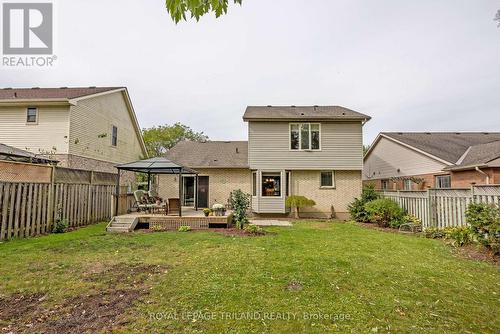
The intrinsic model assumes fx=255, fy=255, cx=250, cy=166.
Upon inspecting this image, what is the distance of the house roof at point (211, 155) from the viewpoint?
15.5m

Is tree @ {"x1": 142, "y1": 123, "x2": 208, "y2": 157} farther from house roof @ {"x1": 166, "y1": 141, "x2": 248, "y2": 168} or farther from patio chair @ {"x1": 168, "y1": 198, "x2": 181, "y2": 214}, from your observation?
patio chair @ {"x1": 168, "y1": 198, "x2": 181, "y2": 214}

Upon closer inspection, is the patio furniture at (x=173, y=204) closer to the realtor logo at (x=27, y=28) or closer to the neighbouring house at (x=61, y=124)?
the neighbouring house at (x=61, y=124)

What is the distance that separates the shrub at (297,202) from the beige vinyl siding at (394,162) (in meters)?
8.03

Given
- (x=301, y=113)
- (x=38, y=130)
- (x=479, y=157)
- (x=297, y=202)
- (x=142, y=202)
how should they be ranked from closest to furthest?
(x=142, y=202) → (x=479, y=157) → (x=38, y=130) → (x=297, y=202) → (x=301, y=113)

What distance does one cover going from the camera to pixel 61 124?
13.9 m

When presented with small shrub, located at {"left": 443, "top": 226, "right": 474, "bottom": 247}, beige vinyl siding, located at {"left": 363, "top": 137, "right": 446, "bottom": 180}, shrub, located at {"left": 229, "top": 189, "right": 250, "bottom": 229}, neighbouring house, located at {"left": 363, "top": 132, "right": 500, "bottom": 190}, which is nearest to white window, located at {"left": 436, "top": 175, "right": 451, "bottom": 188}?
neighbouring house, located at {"left": 363, "top": 132, "right": 500, "bottom": 190}

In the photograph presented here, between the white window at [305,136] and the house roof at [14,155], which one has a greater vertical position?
the white window at [305,136]

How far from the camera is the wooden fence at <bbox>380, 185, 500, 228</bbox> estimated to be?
7.11m

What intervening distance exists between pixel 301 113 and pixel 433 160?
876cm

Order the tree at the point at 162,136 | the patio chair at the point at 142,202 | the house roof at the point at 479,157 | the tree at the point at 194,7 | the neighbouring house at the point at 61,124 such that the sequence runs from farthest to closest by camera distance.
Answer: the tree at the point at 162,136, the neighbouring house at the point at 61,124, the house roof at the point at 479,157, the patio chair at the point at 142,202, the tree at the point at 194,7

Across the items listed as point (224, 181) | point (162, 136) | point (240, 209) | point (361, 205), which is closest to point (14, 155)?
point (240, 209)

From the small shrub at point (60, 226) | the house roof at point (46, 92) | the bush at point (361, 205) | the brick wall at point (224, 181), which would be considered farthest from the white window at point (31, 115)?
the bush at point (361, 205)

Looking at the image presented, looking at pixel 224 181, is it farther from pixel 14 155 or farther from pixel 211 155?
pixel 14 155

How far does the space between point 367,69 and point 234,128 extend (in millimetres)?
19128
